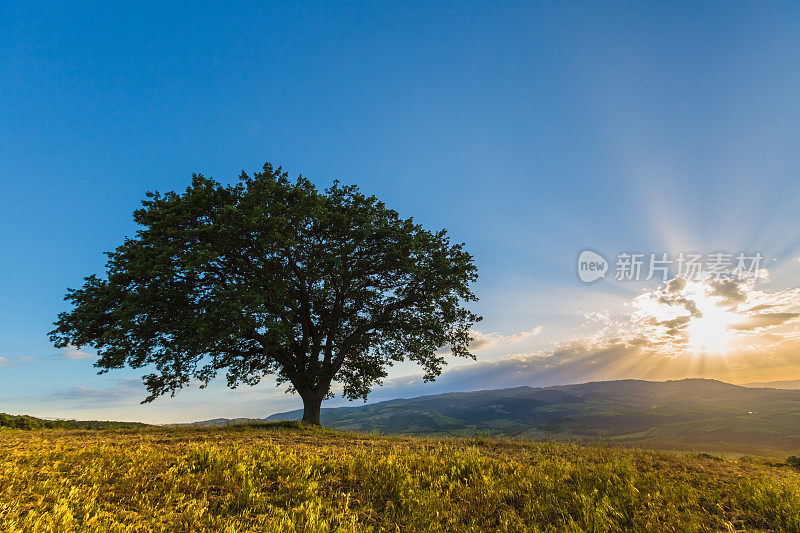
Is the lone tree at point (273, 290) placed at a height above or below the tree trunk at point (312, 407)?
above

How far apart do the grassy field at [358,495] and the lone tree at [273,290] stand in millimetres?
10834

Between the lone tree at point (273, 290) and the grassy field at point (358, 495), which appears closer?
→ the grassy field at point (358, 495)

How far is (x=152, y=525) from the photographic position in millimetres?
5430

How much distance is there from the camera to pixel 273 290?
21.2m

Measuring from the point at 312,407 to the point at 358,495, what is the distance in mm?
18293

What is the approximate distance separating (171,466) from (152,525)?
279cm

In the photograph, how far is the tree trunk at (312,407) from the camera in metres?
24.0

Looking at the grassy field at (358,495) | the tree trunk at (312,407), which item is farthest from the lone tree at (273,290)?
the grassy field at (358,495)

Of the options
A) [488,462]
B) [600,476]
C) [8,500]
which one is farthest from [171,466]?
[600,476]

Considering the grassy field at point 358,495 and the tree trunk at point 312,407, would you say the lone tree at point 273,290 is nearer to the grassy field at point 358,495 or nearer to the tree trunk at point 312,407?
the tree trunk at point 312,407

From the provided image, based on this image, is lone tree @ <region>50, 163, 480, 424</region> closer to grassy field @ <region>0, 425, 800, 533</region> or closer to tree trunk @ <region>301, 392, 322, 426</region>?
tree trunk @ <region>301, 392, 322, 426</region>

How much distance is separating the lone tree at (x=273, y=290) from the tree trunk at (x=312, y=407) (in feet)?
0.29

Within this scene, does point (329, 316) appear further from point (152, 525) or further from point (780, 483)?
point (780, 483)

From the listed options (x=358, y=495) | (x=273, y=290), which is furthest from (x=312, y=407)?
(x=358, y=495)
